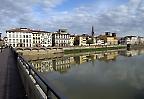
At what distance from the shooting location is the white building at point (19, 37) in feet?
363

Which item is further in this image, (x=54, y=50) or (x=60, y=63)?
(x=54, y=50)

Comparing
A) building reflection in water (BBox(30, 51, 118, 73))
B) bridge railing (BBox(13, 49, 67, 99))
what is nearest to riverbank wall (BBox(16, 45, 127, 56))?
building reflection in water (BBox(30, 51, 118, 73))

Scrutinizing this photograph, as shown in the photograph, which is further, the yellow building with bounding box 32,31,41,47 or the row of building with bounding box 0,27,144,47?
the yellow building with bounding box 32,31,41,47

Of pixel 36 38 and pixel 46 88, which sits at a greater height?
pixel 36 38

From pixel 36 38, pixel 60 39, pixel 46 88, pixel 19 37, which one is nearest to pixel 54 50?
pixel 19 37

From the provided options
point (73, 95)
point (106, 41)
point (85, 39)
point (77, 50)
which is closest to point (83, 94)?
point (73, 95)

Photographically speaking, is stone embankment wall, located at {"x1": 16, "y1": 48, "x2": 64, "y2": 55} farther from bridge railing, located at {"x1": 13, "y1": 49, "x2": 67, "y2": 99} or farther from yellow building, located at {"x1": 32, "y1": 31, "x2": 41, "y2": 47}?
bridge railing, located at {"x1": 13, "y1": 49, "x2": 67, "y2": 99}

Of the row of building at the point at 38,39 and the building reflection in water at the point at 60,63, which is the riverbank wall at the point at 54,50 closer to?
the building reflection in water at the point at 60,63

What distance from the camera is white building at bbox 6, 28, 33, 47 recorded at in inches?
4350

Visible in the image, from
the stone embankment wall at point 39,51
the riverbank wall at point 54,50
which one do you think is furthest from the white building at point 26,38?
the stone embankment wall at point 39,51

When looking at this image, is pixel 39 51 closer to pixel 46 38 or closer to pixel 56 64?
pixel 56 64

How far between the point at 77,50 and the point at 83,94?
8041 centimetres

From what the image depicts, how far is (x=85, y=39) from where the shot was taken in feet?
474

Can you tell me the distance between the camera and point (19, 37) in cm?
11200
